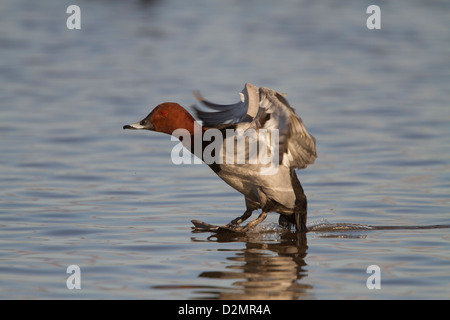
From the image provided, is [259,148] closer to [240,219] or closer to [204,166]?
[240,219]

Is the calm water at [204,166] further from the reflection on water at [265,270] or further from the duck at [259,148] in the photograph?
the duck at [259,148]

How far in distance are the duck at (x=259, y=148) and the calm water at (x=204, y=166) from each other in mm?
325

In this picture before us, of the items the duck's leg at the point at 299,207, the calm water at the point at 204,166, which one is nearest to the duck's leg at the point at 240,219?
the calm water at the point at 204,166

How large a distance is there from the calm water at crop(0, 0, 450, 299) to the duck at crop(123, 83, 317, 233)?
1.06ft

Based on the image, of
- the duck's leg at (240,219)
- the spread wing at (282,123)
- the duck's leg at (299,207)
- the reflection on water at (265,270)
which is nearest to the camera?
the reflection on water at (265,270)

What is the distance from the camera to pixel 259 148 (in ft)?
20.2

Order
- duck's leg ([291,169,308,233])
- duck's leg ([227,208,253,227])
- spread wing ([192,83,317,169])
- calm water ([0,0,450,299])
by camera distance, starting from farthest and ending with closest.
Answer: duck's leg ([227,208,253,227]) → duck's leg ([291,169,308,233]) → spread wing ([192,83,317,169]) → calm water ([0,0,450,299])

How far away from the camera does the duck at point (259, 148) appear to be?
6.10 metres

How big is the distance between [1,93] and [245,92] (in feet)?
25.8

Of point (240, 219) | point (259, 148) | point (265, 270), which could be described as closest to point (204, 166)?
point (240, 219)

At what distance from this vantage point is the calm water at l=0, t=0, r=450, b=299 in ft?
17.8

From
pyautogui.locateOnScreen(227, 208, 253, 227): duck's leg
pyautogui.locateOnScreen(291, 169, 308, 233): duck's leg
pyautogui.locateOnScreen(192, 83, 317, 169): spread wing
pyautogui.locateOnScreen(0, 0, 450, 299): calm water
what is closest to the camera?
pyautogui.locateOnScreen(0, 0, 450, 299): calm water

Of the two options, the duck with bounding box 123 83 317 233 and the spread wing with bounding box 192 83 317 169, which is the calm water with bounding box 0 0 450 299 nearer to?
the duck with bounding box 123 83 317 233

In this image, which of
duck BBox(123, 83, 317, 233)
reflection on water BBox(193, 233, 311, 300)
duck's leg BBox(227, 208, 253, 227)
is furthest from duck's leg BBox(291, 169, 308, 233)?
duck's leg BBox(227, 208, 253, 227)
